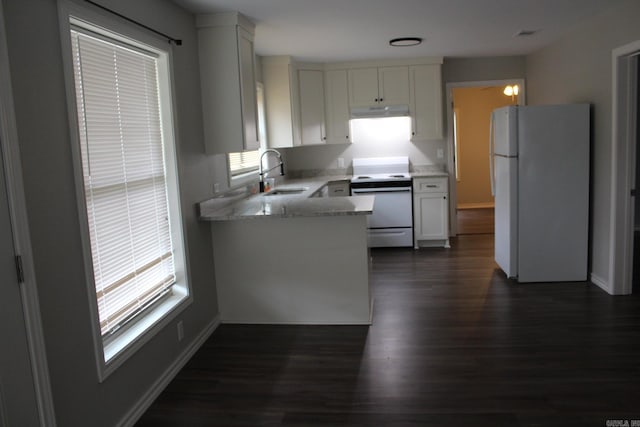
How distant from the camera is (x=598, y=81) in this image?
447cm

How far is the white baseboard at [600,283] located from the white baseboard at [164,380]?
10.8 feet

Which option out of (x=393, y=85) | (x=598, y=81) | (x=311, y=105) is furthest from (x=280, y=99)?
(x=598, y=81)

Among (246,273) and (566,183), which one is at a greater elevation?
(566,183)

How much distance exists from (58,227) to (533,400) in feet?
8.02

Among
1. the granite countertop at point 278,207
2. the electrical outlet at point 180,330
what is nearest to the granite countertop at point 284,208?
the granite countertop at point 278,207

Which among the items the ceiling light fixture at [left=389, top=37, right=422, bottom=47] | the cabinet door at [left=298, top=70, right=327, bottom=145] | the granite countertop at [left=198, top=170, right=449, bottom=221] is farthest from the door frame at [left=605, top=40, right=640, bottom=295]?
the cabinet door at [left=298, top=70, right=327, bottom=145]

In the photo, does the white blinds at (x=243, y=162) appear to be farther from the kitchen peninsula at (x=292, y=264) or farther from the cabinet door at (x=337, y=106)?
the cabinet door at (x=337, y=106)

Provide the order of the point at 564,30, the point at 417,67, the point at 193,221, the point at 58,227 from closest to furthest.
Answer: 1. the point at 58,227
2. the point at 193,221
3. the point at 564,30
4. the point at 417,67

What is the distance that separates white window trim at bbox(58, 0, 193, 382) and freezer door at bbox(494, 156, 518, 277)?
2.96m

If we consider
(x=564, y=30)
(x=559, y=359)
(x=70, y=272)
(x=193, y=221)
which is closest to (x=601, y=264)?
(x=559, y=359)

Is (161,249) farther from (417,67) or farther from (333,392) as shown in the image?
(417,67)

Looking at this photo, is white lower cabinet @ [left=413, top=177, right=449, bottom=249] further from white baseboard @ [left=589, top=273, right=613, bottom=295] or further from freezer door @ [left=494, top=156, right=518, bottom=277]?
white baseboard @ [left=589, top=273, right=613, bottom=295]

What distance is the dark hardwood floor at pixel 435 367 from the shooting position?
8.73 feet

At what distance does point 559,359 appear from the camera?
3191 millimetres
